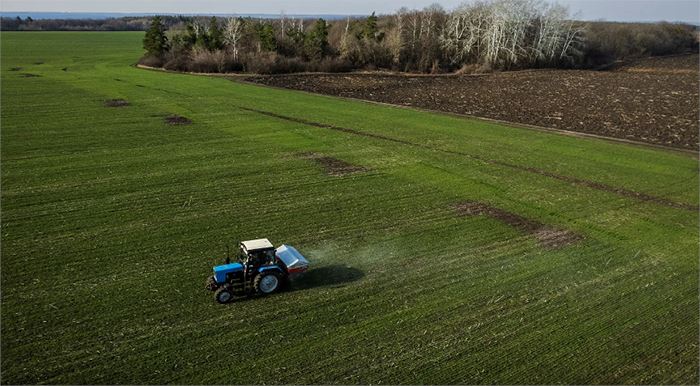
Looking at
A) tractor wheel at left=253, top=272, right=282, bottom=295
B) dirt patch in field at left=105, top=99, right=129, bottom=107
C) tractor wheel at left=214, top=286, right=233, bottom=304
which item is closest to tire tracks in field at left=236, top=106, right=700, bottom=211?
dirt patch in field at left=105, top=99, right=129, bottom=107

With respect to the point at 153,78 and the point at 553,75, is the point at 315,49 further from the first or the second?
the point at 553,75

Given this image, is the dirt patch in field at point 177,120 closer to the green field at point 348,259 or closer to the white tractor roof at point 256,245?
the green field at point 348,259

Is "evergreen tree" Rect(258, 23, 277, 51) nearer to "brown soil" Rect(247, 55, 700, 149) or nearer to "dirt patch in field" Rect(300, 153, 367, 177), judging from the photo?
"brown soil" Rect(247, 55, 700, 149)

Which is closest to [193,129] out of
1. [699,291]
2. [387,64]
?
[699,291]

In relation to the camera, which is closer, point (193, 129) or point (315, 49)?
point (193, 129)

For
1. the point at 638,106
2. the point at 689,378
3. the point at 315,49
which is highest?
the point at 315,49
